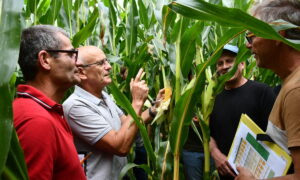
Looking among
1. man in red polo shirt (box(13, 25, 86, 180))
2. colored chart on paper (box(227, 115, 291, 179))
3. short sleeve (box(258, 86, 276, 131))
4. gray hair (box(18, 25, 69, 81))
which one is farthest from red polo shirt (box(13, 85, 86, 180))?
short sleeve (box(258, 86, 276, 131))

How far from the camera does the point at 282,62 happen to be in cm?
90

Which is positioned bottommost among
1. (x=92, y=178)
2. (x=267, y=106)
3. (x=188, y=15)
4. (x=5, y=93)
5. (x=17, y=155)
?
(x=92, y=178)

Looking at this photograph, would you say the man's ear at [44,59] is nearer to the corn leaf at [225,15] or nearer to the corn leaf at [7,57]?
the corn leaf at [225,15]

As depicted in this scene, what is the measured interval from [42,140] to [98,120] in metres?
0.59

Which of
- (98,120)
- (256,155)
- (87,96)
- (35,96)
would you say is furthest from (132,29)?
(256,155)

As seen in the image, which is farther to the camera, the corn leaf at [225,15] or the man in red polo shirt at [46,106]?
the man in red polo shirt at [46,106]

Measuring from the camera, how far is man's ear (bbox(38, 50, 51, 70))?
1.06 metres

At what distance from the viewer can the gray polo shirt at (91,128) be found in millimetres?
1386

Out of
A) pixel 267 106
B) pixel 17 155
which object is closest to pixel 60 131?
pixel 17 155

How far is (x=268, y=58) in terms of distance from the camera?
2.99ft

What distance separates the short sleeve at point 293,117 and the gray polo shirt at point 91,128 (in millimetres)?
787

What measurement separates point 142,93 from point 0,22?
107 cm

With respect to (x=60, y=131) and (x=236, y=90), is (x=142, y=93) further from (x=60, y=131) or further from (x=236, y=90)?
(x=60, y=131)

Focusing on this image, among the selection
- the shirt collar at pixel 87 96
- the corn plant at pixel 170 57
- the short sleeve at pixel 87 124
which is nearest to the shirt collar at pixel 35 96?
the corn plant at pixel 170 57
